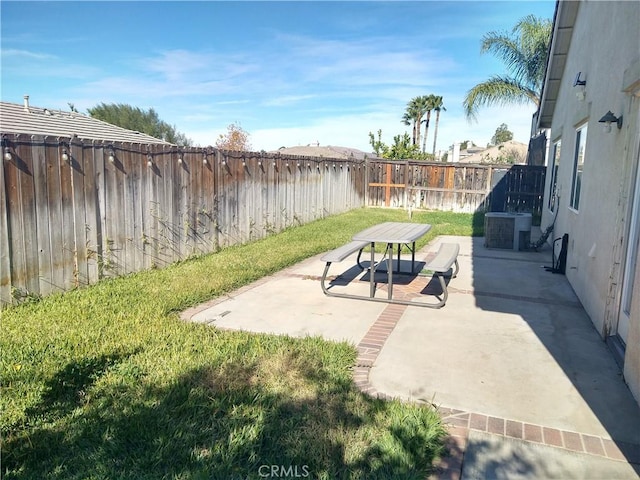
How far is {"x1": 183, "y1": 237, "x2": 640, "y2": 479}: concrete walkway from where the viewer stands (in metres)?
2.68

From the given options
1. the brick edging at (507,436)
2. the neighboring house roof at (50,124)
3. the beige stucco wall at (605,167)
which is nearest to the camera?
the brick edging at (507,436)

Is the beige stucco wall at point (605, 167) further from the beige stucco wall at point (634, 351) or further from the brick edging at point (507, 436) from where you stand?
the brick edging at point (507, 436)

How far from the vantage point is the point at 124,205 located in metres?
6.44

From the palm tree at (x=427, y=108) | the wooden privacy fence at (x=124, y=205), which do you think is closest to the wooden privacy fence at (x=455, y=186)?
the wooden privacy fence at (x=124, y=205)

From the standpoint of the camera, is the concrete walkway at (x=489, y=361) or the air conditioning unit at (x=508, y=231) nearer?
the concrete walkway at (x=489, y=361)

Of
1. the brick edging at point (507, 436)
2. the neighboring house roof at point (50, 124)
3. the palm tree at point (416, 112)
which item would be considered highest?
the palm tree at point (416, 112)

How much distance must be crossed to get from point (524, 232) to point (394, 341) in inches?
251

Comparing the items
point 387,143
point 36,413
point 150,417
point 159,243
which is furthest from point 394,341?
point 387,143

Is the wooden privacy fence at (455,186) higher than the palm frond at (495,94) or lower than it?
lower

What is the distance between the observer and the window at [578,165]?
7019 mm

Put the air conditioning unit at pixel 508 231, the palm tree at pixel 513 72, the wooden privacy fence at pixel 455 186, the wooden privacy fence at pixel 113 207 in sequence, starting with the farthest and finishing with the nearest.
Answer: the palm tree at pixel 513 72 < the wooden privacy fence at pixel 455 186 < the air conditioning unit at pixel 508 231 < the wooden privacy fence at pixel 113 207

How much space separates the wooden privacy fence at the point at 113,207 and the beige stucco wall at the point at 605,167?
5871 millimetres

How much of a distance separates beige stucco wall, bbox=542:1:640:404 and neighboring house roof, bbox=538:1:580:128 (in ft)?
2.51

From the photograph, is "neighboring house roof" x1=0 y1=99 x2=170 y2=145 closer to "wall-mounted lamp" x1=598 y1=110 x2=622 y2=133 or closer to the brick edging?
"wall-mounted lamp" x1=598 y1=110 x2=622 y2=133
